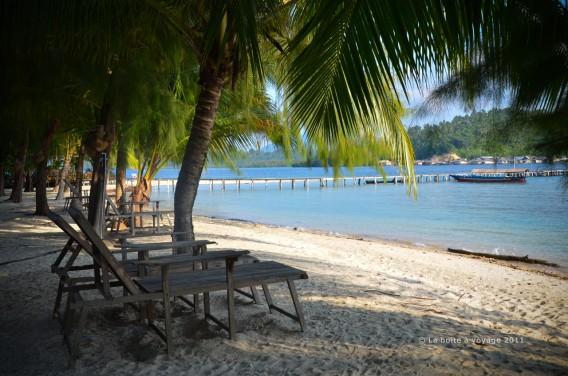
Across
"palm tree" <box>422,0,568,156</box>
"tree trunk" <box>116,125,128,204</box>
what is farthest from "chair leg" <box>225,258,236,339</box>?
"tree trunk" <box>116,125,128,204</box>

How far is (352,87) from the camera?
75.9 inches

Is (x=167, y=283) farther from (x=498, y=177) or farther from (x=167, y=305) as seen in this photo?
(x=498, y=177)

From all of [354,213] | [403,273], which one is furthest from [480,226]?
[403,273]

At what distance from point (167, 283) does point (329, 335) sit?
51.3 inches

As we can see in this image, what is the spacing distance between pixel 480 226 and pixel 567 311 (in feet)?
46.2

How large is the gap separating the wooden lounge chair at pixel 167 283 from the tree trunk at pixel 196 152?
5.42 feet

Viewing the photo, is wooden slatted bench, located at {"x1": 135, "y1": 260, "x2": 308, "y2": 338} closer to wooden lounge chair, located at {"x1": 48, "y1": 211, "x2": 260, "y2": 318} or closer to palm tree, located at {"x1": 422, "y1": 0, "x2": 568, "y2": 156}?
wooden lounge chair, located at {"x1": 48, "y1": 211, "x2": 260, "y2": 318}

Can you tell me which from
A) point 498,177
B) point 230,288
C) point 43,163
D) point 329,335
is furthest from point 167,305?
point 498,177

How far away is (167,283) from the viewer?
298 centimetres

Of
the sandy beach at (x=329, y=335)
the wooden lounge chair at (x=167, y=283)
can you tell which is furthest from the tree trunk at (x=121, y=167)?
the wooden lounge chair at (x=167, y=283)

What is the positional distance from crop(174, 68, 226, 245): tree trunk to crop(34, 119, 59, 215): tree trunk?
6.79 meters

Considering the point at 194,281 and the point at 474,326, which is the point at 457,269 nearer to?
the point at 474,326

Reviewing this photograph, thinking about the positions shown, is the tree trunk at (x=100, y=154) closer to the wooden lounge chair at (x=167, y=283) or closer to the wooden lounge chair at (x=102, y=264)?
the wooden lounge chair at (x=102, y=264)

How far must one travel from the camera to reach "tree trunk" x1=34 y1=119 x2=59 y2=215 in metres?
11.2
